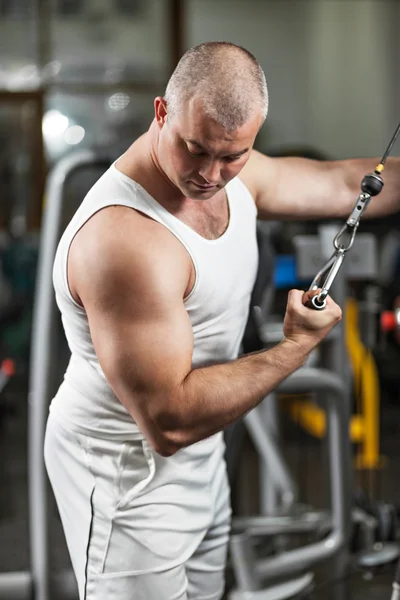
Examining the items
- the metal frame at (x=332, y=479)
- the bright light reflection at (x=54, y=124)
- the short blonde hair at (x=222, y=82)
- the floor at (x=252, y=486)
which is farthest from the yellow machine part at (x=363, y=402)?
the bright light reflection at (x=54, y=124)

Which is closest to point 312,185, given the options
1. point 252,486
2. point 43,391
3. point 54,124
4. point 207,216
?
point 207,216

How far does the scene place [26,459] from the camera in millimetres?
4234

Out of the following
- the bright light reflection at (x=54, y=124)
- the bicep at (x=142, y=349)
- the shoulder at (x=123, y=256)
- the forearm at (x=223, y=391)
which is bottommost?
the bright light reflection at (x=54, y=124)

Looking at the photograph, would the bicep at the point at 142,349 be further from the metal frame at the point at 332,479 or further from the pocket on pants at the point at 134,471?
the metal frame at the point at 332,479

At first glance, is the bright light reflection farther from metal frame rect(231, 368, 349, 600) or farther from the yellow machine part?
metal frame rect(231, 368, 349, 600)

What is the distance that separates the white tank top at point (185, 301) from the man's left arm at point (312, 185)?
0.06m

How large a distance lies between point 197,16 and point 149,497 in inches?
241

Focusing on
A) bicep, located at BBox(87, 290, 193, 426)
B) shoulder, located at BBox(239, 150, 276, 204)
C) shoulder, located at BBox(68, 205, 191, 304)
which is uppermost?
shoulder, located at BBox(239, 150, 276, 204)

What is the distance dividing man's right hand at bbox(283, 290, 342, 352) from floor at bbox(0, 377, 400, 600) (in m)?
0.88

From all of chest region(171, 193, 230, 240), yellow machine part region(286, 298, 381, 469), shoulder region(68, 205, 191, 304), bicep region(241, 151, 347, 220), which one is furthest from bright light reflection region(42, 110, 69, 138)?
shoulder region(68, 205, 191, 304)

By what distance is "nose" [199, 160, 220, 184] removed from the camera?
1080 millimetres

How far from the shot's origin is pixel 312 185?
1.36 metres

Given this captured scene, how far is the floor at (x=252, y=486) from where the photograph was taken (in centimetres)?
269

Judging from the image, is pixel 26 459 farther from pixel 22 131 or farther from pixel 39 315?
pixel 22 131
